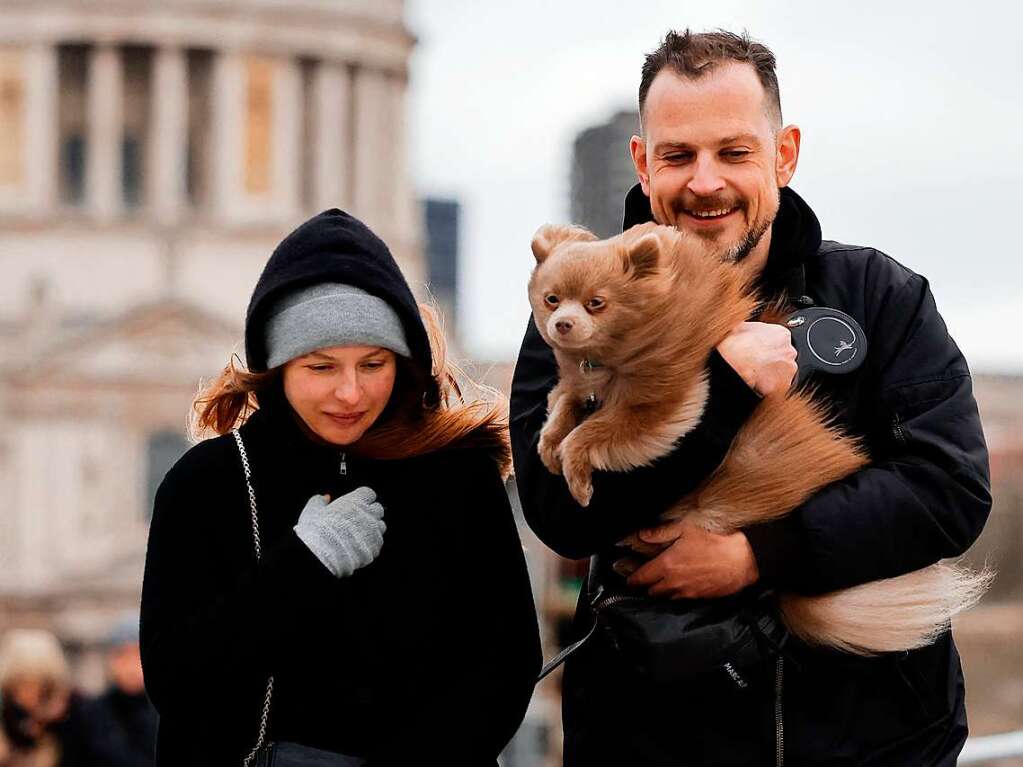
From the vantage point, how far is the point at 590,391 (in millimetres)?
3328

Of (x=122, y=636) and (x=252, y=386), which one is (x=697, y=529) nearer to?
(x=252, y=386)

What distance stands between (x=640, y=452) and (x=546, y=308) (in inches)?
12.1

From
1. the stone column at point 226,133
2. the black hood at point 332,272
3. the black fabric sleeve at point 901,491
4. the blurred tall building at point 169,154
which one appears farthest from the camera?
the stone column at point 226,133

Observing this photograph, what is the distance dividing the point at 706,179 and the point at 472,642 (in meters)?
0.99

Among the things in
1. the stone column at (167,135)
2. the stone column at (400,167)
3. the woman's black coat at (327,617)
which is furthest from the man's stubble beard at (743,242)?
the stone column at (400,167)

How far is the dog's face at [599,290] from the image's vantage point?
3.20 m

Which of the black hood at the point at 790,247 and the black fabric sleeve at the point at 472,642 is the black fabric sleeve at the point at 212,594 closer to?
the black fabric sleeve at the point at 472,642

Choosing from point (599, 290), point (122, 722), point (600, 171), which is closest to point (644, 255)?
point (599, 290)

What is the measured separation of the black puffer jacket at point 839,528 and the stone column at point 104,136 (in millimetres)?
49455

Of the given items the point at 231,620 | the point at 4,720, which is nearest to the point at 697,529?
the point at 231,620

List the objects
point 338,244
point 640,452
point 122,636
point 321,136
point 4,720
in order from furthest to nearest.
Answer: point 321,136
point 122,636
point 4,720
point 338,244
point 640,452

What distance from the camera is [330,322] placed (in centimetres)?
356

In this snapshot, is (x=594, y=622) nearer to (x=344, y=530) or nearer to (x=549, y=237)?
(x=344, y=530)

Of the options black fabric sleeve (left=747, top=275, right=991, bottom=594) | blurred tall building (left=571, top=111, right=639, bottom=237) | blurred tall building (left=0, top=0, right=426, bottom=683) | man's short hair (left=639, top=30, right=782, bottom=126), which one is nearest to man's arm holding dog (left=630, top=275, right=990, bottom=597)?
black fabric sleeve (left=747, top=275, right=991, bottom=594)
